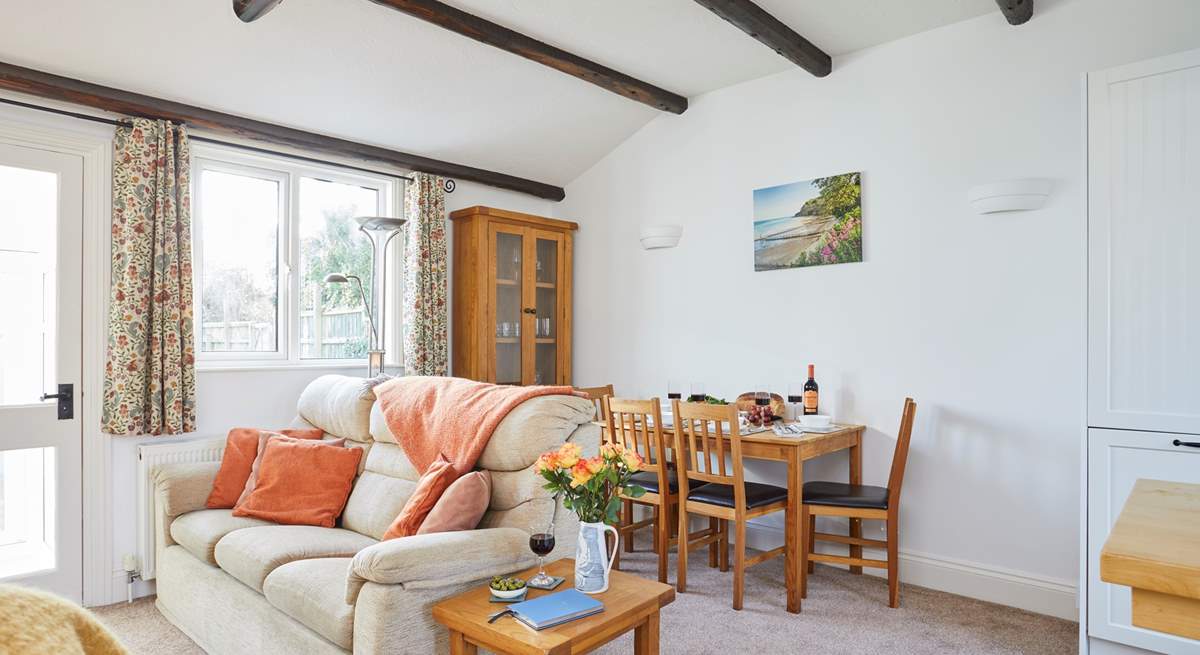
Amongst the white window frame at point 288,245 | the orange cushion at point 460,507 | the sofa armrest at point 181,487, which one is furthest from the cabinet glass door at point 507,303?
the orange cushion at point 460,507

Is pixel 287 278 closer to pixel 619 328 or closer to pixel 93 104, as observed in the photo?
pixel 93 104

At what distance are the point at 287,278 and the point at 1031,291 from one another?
12.3ft

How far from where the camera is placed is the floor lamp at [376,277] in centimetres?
385

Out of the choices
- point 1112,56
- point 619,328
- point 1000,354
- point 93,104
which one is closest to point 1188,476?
point 1000,354

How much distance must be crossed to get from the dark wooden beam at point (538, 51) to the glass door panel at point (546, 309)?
3.98 feet

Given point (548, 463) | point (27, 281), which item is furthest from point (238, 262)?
point (548, 463)

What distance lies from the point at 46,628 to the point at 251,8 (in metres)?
2.89

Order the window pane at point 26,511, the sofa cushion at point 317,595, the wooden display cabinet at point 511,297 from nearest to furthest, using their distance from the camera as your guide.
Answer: the sofa cushion at point 317,595 < the window pane at point 26,511 < the wooden display cabinet at point 511,297

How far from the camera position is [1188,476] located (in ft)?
7.79

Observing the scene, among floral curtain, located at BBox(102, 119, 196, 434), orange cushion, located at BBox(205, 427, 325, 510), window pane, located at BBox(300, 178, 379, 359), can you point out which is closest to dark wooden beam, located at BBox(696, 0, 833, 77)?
window pane, located at BBox(300, 178, 379, 359)

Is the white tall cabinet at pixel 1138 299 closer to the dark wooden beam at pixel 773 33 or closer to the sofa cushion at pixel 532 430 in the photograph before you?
the dark wooden beam at pixel 773 33

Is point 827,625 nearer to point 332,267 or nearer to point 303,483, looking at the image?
point 303,483

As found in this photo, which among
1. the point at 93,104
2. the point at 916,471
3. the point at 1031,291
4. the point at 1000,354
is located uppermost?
the point at 93,104

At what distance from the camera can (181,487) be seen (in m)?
3.20
